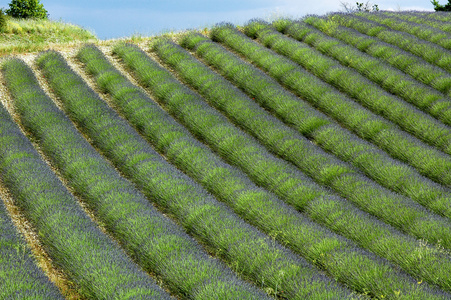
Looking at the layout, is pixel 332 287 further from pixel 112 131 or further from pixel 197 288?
pixel 112 131

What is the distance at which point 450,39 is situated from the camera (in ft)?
35.9

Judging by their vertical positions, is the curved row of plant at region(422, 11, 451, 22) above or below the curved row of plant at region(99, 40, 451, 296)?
above

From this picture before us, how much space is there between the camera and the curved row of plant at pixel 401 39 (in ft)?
33.4

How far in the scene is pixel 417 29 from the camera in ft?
39.1

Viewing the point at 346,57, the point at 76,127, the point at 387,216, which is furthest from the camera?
the point at 346,57

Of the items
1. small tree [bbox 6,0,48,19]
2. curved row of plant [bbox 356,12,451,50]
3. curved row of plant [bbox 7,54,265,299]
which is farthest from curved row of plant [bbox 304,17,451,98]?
small tree [bbox 6,0,48,19]

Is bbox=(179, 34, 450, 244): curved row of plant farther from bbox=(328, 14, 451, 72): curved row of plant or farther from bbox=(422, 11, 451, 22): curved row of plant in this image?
bbox=(422, 11, 451, 22): curved row of plant

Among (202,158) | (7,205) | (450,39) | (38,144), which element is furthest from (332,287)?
(450,39)

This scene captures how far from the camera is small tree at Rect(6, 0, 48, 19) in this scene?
1858 centimetres

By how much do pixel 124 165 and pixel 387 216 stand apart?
329cm

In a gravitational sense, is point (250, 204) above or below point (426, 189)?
below

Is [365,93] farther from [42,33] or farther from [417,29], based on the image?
[42,33]

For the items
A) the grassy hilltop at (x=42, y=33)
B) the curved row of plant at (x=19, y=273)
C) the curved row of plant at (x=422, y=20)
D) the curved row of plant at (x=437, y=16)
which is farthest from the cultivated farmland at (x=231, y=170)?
the grassy hilltop at (x=42, y=33)

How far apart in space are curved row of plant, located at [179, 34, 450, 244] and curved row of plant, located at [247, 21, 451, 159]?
86cm
